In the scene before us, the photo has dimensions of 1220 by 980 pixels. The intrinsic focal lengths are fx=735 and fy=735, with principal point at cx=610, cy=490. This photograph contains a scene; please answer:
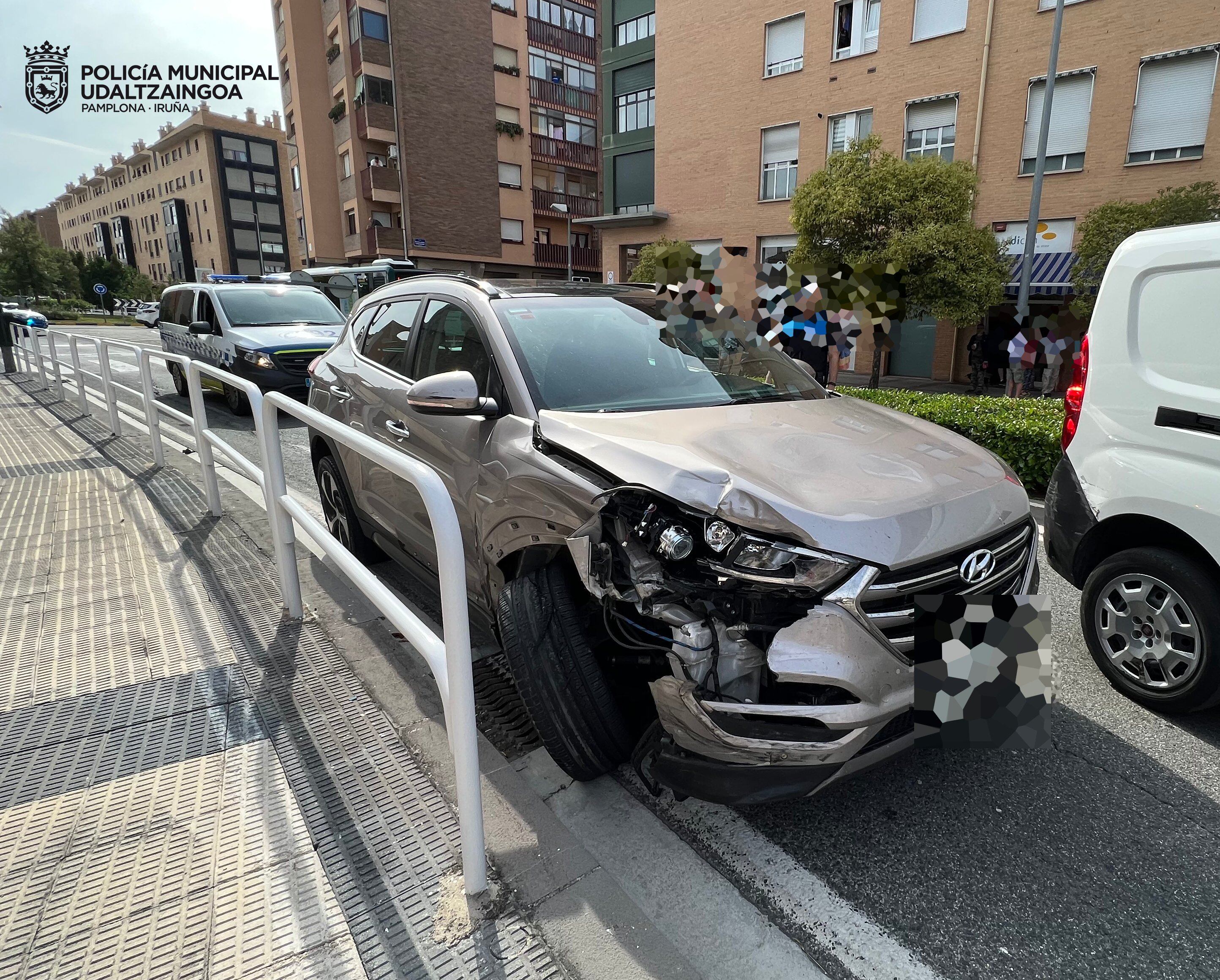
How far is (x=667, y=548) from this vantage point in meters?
2.01

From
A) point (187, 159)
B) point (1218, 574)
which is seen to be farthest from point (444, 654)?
point (187, 159)

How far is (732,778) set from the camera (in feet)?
6.29

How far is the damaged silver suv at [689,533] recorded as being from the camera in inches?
74.9

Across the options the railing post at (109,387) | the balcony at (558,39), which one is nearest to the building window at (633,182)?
the balcony at (558,39)

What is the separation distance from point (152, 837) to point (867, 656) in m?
2.16

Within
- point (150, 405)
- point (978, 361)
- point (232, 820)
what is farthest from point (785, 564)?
point (978, 361)

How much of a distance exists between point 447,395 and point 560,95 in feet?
147

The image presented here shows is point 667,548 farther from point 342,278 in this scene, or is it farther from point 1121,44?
point 342,278

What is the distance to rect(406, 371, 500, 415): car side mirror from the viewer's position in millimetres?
2621

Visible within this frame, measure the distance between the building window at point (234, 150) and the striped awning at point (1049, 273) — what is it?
75486mm

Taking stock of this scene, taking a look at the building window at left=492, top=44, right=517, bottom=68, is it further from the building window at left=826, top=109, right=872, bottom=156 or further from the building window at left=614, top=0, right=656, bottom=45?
the building window at left=826, top=109, right=872, bottom=156

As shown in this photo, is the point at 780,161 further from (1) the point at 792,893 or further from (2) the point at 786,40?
(1) the point at 792,893

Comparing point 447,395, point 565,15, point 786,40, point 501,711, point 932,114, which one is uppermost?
point 565,15

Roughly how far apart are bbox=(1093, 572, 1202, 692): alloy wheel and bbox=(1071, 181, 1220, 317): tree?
1431cm
